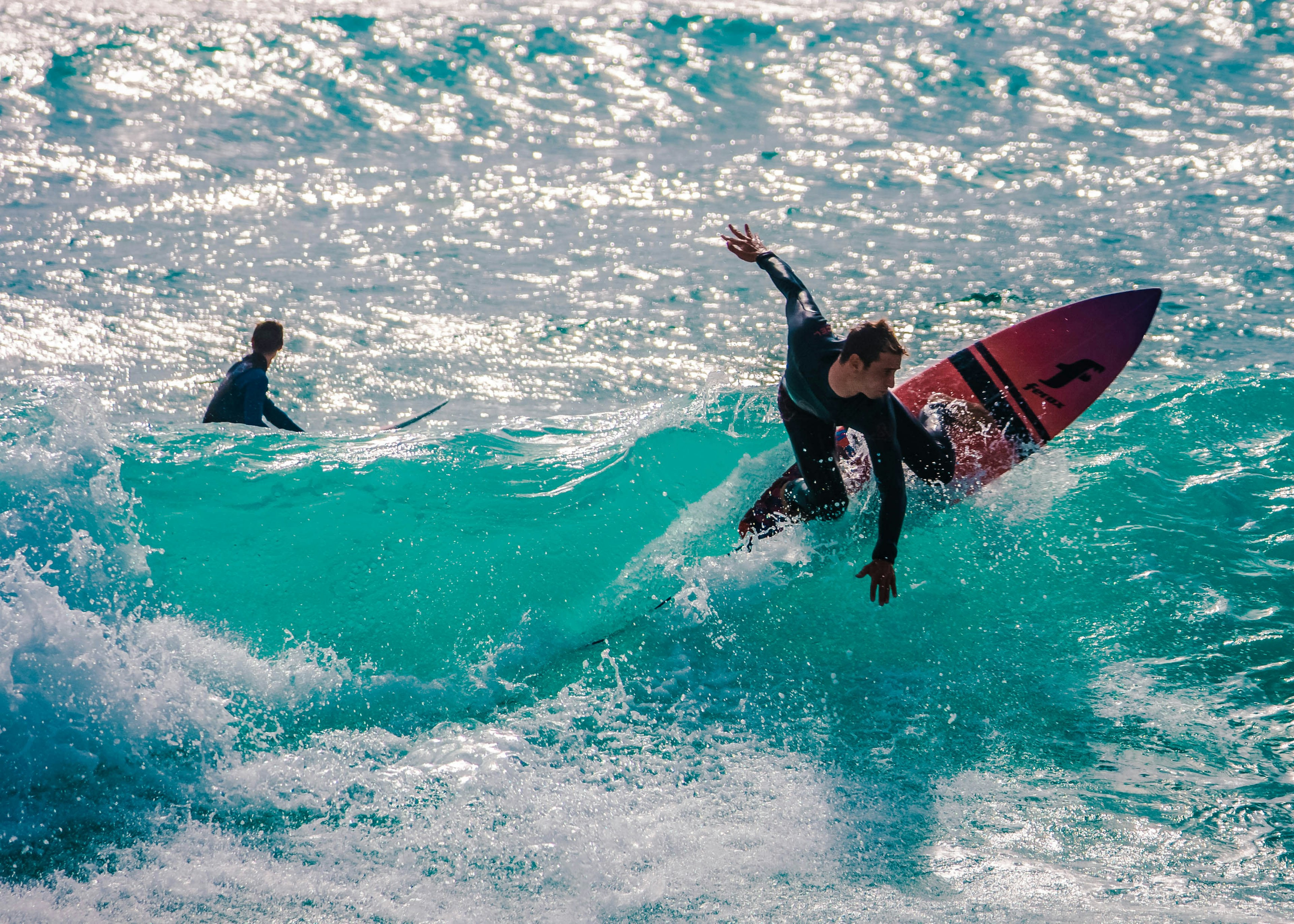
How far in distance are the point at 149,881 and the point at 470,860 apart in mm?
1308

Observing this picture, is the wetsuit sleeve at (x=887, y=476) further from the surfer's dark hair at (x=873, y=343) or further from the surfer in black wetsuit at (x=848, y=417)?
the surfer's dark hair at (x=873, y=343)

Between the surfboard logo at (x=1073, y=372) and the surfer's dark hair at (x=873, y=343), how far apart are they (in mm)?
2493

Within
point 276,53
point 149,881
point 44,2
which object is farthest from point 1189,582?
point 44,2

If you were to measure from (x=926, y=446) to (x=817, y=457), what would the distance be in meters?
0.63

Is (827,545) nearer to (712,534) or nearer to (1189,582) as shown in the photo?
(712,534)

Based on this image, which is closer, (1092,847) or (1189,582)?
(1092,847)

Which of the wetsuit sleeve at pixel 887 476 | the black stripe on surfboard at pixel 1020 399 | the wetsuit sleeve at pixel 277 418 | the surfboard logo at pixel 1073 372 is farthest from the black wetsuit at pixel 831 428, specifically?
the wetsuit sleeve at pixel 277 418

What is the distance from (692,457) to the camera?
741cm

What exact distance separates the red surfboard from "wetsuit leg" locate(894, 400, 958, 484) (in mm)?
185

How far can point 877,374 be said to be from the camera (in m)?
4.91

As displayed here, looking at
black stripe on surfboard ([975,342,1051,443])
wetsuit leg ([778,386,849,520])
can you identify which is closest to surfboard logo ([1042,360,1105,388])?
black stripe on surfboard ([975,342,1051,443])

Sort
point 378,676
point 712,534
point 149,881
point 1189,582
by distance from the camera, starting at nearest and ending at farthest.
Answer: point 149,881
point 378,676
point 1189,582
point 712,534

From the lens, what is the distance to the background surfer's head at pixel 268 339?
7.27 metres

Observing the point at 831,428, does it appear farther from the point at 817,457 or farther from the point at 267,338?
the point at 267,338
